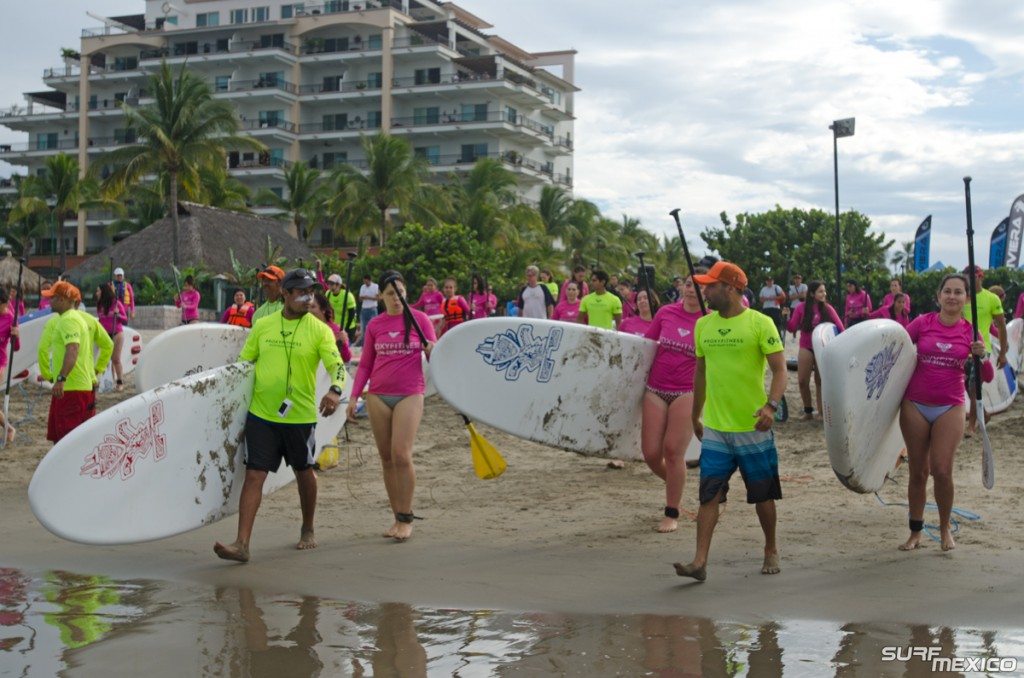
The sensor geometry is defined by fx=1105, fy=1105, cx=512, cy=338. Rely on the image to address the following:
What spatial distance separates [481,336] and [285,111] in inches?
2665

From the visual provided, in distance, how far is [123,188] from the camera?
40.8 m

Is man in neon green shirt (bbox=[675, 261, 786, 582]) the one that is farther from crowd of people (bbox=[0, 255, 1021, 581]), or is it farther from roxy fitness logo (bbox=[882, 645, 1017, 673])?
roxy fitness logo (bbox=[882, 645, 1017, 673])

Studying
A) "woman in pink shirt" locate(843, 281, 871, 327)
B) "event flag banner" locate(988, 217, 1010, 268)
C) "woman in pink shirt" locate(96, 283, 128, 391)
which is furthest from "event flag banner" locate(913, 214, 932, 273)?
"woman in pink shirt" locate(96, 283, 128, 391)

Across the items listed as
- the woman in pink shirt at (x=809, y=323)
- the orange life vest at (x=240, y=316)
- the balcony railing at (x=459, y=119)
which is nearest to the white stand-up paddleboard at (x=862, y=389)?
the woman in pink shirt at (x=809, y=323)

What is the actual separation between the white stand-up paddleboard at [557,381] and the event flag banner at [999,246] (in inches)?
782

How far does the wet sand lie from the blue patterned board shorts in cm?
50

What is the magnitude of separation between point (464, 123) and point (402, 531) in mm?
64275

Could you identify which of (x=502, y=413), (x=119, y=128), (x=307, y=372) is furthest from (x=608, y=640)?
(x=119, y=128)

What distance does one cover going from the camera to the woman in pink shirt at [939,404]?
6291 millimetres

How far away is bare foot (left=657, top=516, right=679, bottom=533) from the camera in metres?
7.05

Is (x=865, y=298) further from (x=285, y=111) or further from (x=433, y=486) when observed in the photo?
(x=285, y=111)

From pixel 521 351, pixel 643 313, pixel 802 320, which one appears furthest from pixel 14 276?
pixel 521 351

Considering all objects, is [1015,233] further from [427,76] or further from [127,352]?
[427,76]

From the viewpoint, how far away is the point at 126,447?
20.3ft
